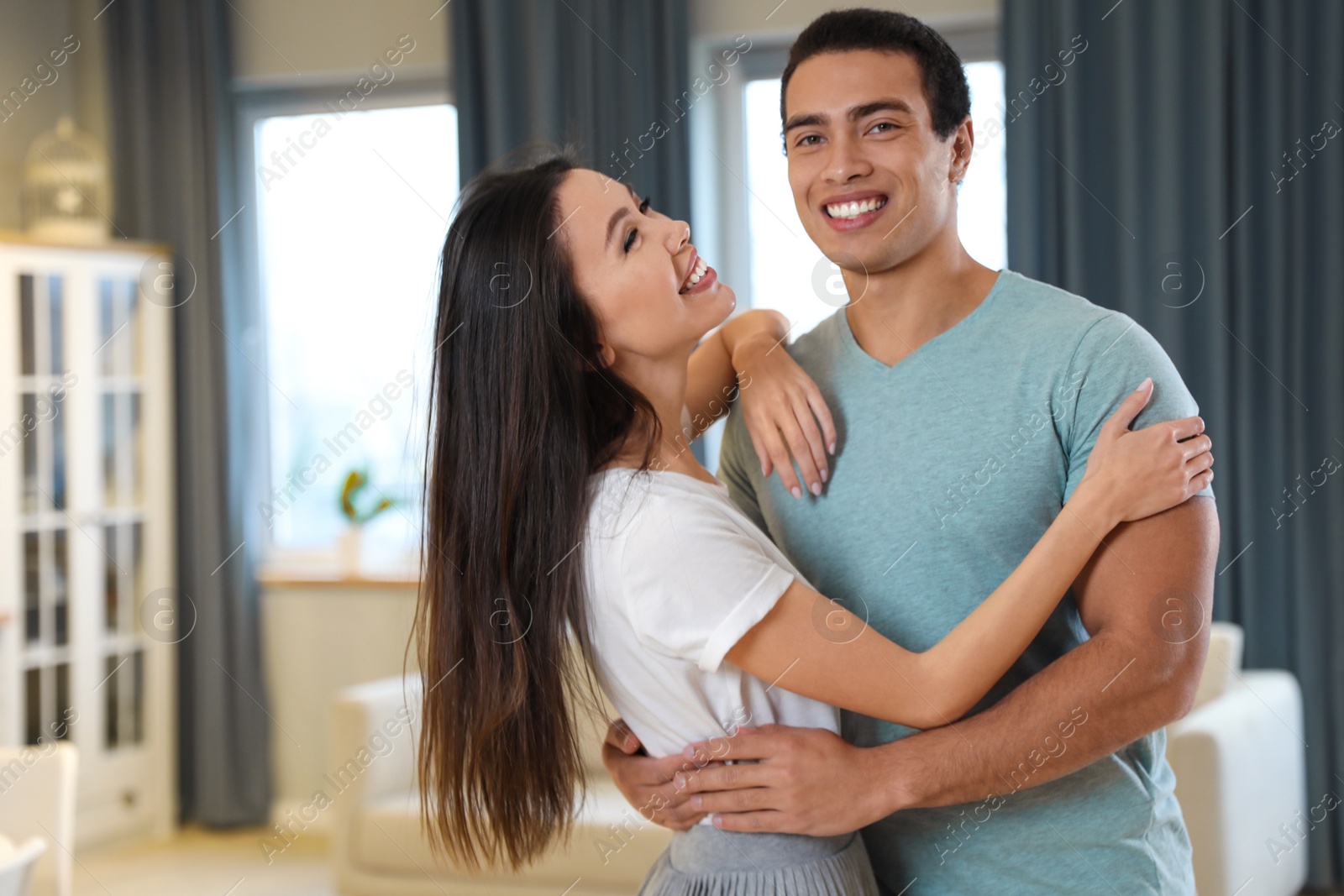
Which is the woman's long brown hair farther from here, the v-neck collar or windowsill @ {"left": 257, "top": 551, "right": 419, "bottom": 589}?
windowsill @ {"left": 257, "top": 551, "right": 419, "bottom": 589}

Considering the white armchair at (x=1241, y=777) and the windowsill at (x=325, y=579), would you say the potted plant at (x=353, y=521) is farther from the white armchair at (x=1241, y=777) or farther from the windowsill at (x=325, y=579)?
the white armchair at (x=1241, y=777)

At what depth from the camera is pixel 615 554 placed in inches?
44.1

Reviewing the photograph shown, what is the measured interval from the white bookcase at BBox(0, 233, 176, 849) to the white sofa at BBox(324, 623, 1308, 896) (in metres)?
1.29

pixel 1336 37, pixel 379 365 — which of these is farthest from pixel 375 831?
pixel 1336 37

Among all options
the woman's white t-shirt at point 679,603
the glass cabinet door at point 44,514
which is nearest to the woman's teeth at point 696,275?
the woman's white t-shirt at point 679,603

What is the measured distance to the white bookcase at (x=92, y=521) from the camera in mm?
3678

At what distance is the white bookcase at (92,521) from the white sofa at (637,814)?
4.22ft

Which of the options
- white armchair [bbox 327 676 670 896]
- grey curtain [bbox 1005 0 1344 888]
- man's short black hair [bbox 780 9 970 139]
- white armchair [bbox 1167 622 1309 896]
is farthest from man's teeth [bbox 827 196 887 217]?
grey curtain [bbox 1005 0 1344 888]

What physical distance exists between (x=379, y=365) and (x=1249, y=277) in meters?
2.87

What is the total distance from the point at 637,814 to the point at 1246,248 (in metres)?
2.26

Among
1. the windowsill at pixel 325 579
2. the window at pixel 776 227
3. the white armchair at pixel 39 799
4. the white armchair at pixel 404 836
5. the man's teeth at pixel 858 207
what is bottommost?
the white armchair at pixel 404 836

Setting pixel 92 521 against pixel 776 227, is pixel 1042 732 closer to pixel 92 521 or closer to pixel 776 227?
pixel 776 227

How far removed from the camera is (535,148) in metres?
1.36

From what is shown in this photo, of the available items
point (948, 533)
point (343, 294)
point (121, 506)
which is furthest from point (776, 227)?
point (948, 533)
